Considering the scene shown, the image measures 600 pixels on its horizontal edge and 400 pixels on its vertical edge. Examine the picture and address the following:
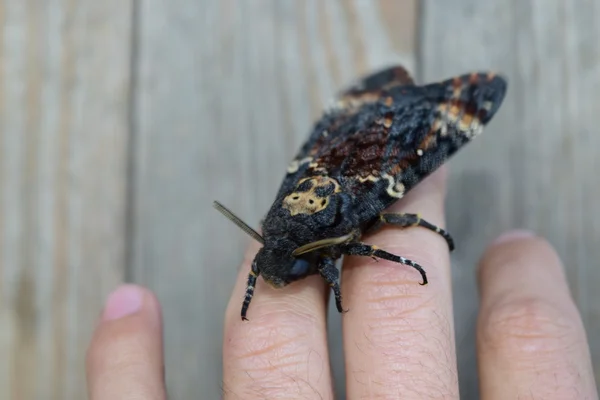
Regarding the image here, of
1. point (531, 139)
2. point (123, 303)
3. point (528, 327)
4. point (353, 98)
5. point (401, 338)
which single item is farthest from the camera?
point (531, 139)

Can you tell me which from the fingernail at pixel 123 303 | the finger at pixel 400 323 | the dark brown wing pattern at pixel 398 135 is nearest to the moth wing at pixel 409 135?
the dark brown wing pattern at pixel 398 135

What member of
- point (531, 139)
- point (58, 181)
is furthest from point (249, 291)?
point (531, 139)

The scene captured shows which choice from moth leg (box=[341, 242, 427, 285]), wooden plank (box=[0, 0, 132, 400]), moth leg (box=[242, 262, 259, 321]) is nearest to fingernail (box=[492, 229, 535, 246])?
moth leg (box=[341, 242, 427, 285])

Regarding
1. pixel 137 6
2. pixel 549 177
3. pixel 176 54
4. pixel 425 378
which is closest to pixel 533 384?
Answer: pixel 425 378

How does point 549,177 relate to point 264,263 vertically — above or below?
above

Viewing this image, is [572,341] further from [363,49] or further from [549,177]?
[363,49]

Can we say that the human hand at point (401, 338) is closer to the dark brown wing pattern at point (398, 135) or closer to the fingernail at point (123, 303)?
the dark brown wing pattern at point (398, 135)

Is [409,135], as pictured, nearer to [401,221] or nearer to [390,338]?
[401,221]
